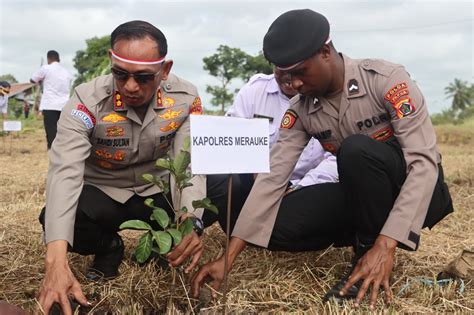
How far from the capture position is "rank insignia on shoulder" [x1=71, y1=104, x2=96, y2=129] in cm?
232

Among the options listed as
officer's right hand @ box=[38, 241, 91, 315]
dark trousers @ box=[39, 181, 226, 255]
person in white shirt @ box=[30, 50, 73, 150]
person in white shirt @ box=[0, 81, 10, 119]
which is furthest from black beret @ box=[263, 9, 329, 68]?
person in white shirt @ box=[0, 81, 10, 119]

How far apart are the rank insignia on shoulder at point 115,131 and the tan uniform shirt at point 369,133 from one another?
2.10ft

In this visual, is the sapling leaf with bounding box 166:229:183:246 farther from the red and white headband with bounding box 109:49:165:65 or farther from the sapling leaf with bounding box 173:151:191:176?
the red and white headband with bounding box 109:49:165:65

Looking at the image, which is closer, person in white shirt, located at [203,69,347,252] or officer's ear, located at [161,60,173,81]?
officer's ear, located at [161,60,173,81]

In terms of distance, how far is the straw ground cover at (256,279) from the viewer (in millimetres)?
2254

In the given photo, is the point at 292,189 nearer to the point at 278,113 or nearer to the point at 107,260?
the point at 278,113

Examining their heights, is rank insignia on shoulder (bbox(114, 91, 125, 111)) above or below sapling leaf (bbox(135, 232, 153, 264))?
above

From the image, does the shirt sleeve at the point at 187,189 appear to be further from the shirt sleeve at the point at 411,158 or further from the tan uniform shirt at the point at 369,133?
the shirt sleeve at the point at 411,158

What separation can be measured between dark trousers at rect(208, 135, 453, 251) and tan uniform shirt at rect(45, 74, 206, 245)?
1.54ft

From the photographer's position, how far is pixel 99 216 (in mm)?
2566

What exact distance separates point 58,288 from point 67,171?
0.49 metres

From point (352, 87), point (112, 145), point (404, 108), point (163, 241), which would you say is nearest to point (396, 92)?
point (404, 108)

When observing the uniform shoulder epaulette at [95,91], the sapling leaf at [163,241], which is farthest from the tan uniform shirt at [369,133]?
the uniform shoulder epaulette at [95,91]

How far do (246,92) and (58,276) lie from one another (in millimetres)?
1916
